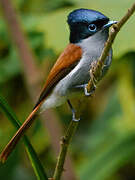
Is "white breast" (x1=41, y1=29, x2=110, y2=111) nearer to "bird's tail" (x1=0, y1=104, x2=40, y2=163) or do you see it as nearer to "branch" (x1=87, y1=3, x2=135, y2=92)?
"bird's tail" (x1=0, y1=104, x2=40, y2=163)

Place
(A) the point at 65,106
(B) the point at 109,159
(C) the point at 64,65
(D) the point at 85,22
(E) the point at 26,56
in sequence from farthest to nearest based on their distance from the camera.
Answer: (A) the point at 65,106 → (B) the point at 109,159 → (E) the point at 26,56 → (C) the point at 64,65 → (D) the point at 85,22

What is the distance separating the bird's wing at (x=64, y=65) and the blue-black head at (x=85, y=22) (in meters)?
0.09

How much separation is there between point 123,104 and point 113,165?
0.58 metres

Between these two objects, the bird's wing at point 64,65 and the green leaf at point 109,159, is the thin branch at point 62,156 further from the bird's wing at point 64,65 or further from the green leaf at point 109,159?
the green leaf at point 109,159

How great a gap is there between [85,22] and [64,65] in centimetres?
31

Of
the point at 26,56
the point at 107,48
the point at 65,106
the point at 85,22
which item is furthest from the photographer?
the point at 65,106

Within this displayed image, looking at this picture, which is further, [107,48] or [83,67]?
[83,67]

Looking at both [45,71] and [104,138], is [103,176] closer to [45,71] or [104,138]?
[104,138]

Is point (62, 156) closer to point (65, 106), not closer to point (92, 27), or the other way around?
point (92, 27)

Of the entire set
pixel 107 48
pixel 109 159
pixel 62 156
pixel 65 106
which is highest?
pixel 107 48

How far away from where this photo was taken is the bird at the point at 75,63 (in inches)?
110

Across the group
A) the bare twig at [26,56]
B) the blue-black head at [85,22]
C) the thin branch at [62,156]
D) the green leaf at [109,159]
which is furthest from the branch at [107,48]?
the green leaf at [109,159]

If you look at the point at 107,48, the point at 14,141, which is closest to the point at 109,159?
the point at 14,141

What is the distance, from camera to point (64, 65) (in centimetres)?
291
